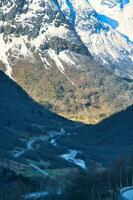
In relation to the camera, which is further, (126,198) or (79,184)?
(79,184)

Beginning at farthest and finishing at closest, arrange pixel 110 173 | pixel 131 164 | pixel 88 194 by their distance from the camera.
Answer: pixel 131 164 → pixel 110 173 → pixel 88 194

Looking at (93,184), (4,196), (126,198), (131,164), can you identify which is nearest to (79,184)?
(93,184)

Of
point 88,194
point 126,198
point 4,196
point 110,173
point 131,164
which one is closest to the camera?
point 126,198

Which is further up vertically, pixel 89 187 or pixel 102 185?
pixel 102 185

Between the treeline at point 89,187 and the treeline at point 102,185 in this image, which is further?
the treeline at point 89,187

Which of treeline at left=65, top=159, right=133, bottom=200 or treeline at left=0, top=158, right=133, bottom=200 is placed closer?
treeline at left=65, top=159, right=133, bottom=200

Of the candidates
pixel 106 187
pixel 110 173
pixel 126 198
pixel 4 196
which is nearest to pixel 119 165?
pixel 110 173

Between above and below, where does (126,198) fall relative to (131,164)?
below

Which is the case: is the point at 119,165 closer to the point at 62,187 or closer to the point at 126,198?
the point at 62,187

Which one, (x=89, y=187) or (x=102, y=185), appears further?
(x=102, y=185)
